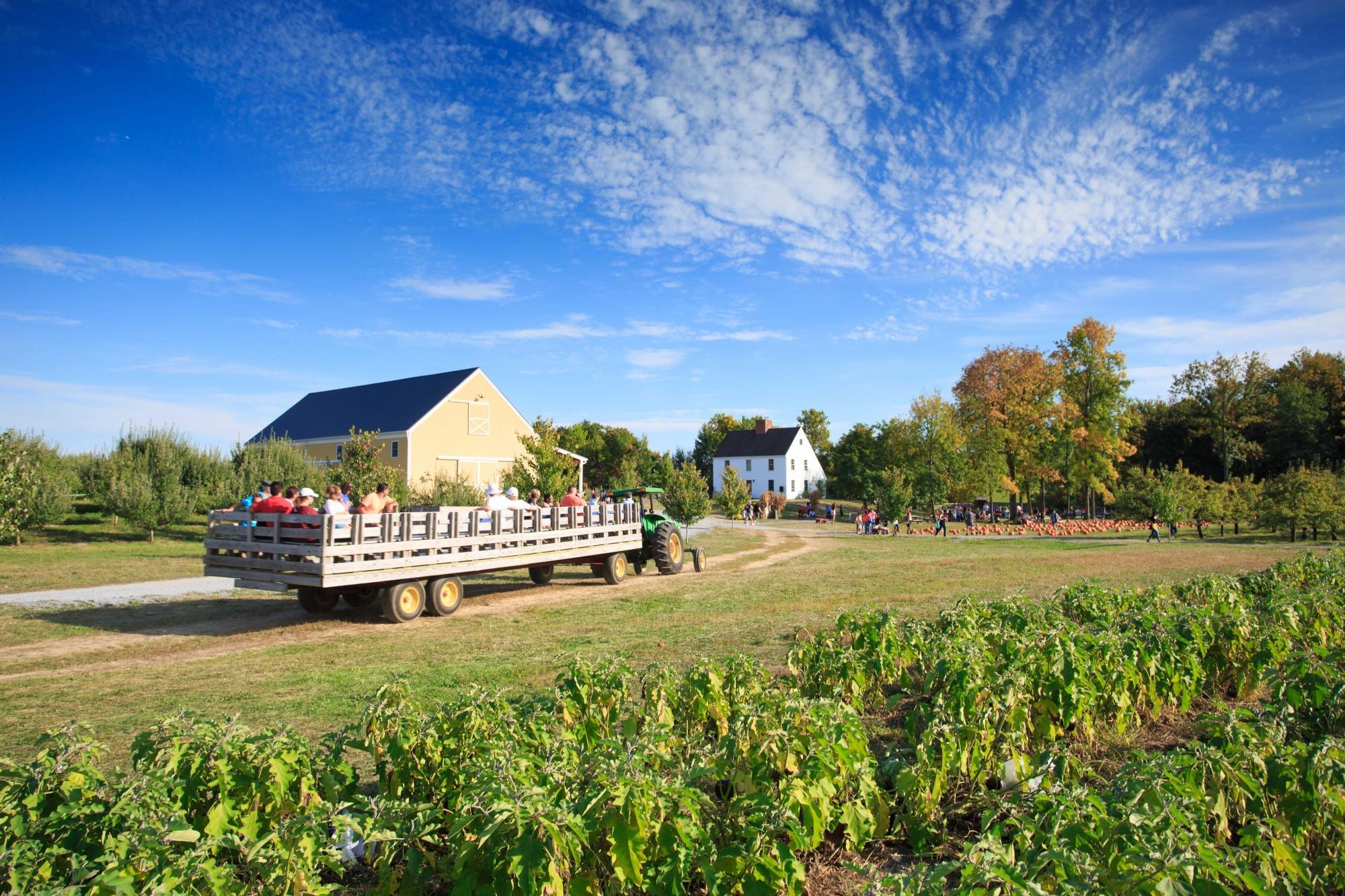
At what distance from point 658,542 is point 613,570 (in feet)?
5.58

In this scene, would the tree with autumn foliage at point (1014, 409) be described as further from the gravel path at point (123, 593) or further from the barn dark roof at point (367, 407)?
the gravel path at point (123, 593)

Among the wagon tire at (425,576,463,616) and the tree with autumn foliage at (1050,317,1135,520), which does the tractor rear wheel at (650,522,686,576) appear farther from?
the tree with autumn foliage at (1050,317,1135,520)

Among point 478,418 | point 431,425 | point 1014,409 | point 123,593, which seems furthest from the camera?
point 1014,409

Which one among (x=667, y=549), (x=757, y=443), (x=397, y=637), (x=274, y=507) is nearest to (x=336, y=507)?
(x=274, y=507)

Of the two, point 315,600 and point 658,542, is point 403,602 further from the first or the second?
point 658,542

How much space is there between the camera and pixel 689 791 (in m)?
3.21

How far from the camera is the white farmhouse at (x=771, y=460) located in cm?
6944

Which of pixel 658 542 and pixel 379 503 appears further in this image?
pixel 658 542

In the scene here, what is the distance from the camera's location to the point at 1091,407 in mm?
42625

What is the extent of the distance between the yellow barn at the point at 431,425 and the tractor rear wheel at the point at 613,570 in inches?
862

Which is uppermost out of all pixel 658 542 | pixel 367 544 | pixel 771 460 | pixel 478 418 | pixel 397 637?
pixel 478 418

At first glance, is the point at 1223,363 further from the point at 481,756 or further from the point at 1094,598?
the point at 481,756

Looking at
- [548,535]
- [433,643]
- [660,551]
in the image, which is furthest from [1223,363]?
[433,643]

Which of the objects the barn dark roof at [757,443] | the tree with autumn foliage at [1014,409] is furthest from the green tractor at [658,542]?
the barn dark roof at [757,443]
